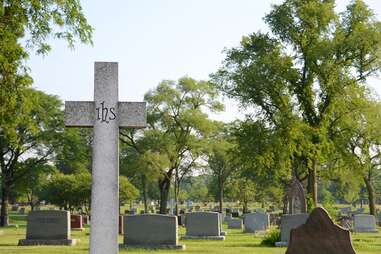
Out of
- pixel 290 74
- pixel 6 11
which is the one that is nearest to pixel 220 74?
pixel 290 74

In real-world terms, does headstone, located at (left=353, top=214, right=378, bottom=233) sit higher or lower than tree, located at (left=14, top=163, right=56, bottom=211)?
lower

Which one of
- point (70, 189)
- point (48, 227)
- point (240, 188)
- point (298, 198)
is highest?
point (240, 188)

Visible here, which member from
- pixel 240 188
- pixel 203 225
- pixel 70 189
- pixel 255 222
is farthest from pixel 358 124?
pixel 240 188

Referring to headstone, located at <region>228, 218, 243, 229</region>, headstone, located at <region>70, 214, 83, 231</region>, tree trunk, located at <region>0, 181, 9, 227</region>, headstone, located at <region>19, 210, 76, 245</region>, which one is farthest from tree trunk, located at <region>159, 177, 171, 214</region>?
headstone, located at <region>19, 210, 76, 245</region>

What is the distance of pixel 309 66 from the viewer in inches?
1109

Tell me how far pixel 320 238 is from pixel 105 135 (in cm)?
522

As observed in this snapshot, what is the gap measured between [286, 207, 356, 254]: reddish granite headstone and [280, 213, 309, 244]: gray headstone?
796 cm

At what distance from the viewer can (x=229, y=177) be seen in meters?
65.2

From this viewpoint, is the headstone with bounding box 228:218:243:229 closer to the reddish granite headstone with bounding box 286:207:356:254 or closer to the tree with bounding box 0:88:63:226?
the tree with bounding box 0:88:63:226

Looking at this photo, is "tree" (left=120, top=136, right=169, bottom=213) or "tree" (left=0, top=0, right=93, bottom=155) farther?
"tree" (left=120, top=136, right=169, bottom=213)

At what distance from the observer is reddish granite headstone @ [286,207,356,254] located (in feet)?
33.0

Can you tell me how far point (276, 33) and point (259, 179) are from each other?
1233 inches

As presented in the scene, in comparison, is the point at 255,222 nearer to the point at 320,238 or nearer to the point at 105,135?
the point at 320,238

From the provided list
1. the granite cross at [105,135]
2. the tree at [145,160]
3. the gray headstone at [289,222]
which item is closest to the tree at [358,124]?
the gray headstone at [289,222]
